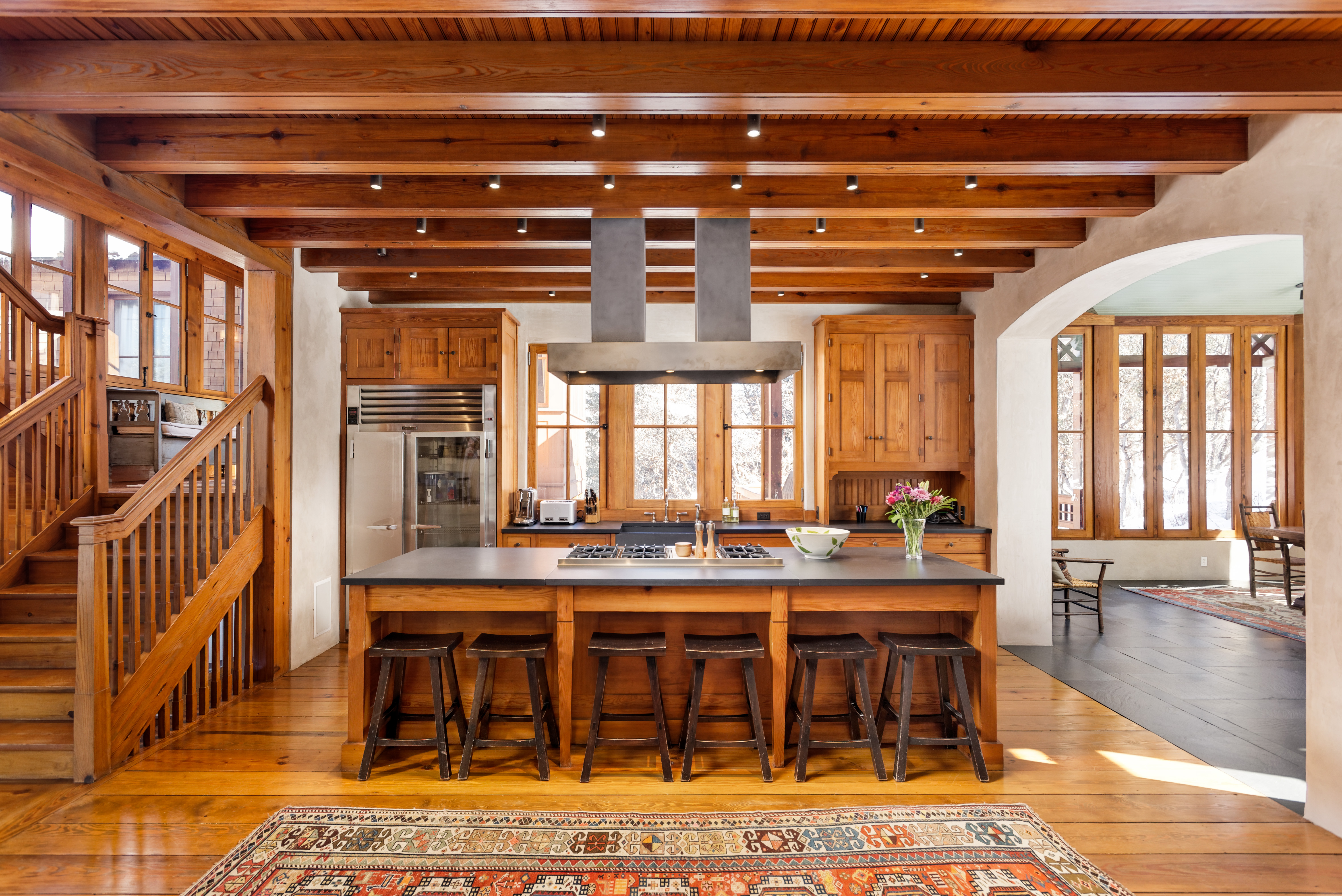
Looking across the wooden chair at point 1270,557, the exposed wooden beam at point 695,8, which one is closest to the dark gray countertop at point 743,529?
the wooden chair at point 1270,557

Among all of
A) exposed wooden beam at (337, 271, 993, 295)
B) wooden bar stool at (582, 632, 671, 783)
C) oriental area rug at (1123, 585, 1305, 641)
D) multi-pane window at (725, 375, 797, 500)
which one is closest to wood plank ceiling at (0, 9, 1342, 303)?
exposed wooden beam at (337, 271, 993, 295)

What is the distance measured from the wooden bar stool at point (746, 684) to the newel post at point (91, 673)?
2584 mm

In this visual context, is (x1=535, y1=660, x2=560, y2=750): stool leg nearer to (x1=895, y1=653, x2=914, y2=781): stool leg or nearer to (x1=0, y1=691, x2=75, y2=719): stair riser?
(x1=895, y1=653, x2=914, y2=781): stool leg

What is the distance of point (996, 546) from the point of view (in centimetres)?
522

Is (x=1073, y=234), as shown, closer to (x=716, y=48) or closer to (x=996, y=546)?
(x=996, y=546)

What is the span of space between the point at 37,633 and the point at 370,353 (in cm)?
278

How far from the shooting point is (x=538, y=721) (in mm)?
2930

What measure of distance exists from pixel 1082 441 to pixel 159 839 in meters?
8.70

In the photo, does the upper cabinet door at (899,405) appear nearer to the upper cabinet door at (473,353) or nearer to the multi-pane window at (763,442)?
the multi-pane window at (763,442)

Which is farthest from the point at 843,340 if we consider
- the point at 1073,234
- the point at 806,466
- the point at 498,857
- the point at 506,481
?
the point at 498,857

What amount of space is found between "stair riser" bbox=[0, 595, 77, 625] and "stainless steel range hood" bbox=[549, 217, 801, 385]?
285 centimetres

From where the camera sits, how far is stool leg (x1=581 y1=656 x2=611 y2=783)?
288 cm

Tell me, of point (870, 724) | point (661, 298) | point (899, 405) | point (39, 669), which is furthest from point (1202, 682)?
point (39, 669)

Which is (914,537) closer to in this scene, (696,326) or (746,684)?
(746,684)
